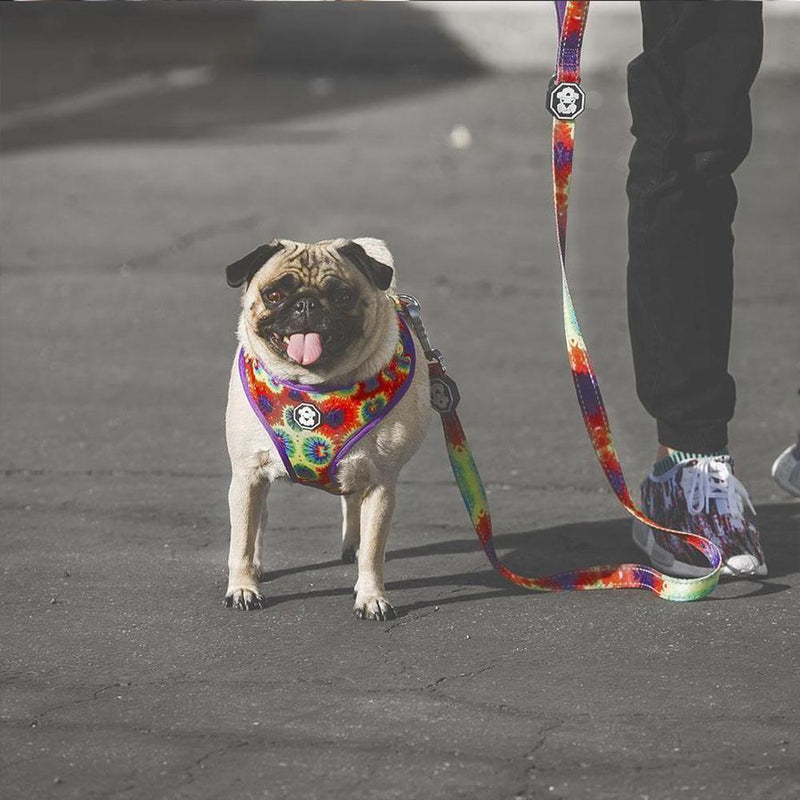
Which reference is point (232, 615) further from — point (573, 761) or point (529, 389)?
point (529, 389)

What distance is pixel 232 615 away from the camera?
14.6 feet

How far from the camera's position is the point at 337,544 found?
512 cm

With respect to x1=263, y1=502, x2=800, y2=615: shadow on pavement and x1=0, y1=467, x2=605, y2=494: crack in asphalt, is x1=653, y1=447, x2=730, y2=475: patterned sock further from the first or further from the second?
x1=0, y1=467, x2=605, y2=494: crack in asphalt

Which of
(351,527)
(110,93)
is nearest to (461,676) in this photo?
(351,527)

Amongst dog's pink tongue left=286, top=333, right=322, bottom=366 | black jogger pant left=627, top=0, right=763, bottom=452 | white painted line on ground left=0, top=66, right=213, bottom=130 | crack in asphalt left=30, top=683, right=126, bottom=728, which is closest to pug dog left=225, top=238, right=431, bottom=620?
dog's pink tongue left=286, top=333, right=322, bottom=366

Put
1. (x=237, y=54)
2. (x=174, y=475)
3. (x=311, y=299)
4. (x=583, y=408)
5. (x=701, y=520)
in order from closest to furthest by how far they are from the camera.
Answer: (x=311, y=299), (x=583, y=408), (x=701, y=520), (x=174, y=475), (x=237, y=54)

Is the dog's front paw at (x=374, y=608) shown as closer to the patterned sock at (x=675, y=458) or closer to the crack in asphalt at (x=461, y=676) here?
the crack in asphalt at (x=461, y=676)

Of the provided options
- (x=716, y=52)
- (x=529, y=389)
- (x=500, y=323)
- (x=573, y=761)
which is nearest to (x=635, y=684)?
(x=573, y=761)

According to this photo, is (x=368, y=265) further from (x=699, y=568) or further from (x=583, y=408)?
(x=699, y=568)

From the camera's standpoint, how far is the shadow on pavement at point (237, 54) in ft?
61.7

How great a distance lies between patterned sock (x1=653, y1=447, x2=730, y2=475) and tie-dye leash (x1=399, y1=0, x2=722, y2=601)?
288 mm

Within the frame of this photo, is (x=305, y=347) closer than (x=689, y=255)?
Yes

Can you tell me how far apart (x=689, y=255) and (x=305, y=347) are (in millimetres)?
1383

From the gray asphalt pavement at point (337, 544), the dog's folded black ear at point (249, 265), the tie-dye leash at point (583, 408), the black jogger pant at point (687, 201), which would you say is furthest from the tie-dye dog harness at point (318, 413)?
the black jogger pant at point (687, 201)
